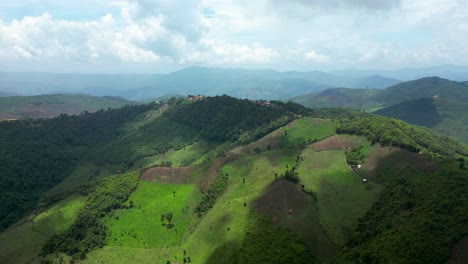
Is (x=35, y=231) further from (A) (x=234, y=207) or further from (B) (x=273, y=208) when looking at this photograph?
(B) (x=273, y=208)

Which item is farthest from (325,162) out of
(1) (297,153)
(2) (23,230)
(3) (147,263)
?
(2) (23,230)

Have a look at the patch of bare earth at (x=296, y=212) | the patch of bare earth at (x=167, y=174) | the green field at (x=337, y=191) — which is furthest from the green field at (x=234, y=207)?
the patch of bare earth at (x=167, y=174)

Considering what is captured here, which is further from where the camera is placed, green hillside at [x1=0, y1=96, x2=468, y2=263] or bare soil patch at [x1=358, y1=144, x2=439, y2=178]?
bare soil patch at [x1=358, y1=144, x2=439, y2=178]

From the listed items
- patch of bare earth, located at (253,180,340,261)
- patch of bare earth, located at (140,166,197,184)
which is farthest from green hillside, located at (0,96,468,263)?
patch of bare earth, located at (140,166,197,184)

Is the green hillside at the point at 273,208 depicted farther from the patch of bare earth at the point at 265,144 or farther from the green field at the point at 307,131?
the green field at the point at 307,131

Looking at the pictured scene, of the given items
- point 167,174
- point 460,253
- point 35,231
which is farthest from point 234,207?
point 35,231

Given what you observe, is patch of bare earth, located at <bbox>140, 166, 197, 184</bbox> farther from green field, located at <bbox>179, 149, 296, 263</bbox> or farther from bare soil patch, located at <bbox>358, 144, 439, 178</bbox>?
bare soil patch, located at <bbox>358, 144, 439, 178</bbox>
